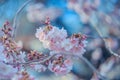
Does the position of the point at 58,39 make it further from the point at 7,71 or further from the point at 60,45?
the point at 7,71

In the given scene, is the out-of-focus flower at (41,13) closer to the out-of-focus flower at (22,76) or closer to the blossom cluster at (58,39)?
the blossom cluster at (58,39)

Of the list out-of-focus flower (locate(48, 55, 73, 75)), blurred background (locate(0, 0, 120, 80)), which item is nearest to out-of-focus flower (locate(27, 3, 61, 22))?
blurred background (locate(0, 0, 120, 80))

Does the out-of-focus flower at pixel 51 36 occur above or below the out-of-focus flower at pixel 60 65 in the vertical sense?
above

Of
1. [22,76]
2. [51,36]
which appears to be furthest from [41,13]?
[22,76]

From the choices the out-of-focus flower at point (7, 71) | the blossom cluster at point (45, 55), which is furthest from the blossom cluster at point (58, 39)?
the out-of-focus flower at point (7, 71)

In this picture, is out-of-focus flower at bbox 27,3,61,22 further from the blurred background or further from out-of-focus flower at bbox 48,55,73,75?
out-of-focus flower at bbox 48,55,73,75
